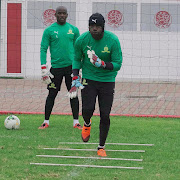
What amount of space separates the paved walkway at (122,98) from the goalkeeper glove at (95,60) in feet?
17.8

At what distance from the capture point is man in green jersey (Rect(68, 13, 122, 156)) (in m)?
7.18

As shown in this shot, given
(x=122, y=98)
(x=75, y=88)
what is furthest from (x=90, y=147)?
(x=122, y=98)

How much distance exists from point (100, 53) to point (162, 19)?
40.2ft

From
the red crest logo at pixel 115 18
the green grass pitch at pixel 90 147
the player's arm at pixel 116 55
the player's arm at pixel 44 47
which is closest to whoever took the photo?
the green grass pitch at pixel 90 147

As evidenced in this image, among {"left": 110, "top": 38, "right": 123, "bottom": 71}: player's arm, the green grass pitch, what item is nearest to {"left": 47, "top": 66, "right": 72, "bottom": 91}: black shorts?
the green grass pitch

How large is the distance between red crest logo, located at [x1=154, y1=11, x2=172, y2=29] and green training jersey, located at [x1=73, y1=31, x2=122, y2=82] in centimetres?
1182

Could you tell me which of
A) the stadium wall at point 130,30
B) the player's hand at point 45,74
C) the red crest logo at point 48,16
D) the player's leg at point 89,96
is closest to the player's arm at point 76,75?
the player's leg at point 89,96

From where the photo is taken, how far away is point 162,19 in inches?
757

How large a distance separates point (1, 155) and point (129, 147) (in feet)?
6.17

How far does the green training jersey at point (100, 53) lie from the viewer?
7309 millimetres

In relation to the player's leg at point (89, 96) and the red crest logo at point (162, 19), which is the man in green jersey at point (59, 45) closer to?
the player's leg at point (89, 96)

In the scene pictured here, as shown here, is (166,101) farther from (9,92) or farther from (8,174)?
(8,174)

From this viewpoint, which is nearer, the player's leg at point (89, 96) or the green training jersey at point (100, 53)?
the green training jersey at point (100, 53)

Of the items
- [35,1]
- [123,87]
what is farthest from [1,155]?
[35,1]
